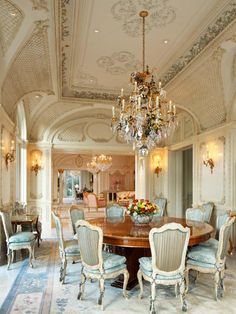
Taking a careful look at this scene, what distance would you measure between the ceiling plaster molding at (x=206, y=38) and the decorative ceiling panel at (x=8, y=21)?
2.67 metres

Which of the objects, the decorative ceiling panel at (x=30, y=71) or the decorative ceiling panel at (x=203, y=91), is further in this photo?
the decorative ceiling panel at (x=203, y=91)

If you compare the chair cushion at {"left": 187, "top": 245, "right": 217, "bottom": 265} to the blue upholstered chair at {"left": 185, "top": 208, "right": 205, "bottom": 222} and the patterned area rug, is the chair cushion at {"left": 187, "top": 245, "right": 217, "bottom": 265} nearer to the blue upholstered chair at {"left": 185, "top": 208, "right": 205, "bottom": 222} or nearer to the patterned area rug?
the patterned area rug

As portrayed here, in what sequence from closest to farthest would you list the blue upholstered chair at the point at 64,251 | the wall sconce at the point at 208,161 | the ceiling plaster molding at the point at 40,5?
the ceiling plaster molding at the point at 40,5, the blue upholstered chair at the point at 64,251, the wall sconce at the point at 208,161

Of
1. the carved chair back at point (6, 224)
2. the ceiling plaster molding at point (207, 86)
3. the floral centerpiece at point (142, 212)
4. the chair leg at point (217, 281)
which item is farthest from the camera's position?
the carved chair back at point (6, 224)

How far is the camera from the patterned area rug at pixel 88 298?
3201mm

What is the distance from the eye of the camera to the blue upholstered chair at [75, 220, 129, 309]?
10.8ft

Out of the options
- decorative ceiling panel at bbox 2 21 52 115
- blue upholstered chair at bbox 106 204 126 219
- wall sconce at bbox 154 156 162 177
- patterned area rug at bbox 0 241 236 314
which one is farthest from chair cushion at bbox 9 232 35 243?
wall sconce at bbox 154 156 162 177

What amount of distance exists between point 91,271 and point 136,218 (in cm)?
120

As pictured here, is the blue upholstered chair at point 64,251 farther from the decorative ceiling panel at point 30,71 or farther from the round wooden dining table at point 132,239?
the decorative ceiling panel at point 30,71

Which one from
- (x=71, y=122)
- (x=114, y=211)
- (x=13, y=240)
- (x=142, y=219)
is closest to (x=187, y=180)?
(x=114, y=211)

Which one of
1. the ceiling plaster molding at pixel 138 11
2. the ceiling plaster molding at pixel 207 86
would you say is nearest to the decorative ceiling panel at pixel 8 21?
the ceiling plaster molding at pixel 138 11

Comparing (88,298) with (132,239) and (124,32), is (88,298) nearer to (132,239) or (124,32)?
(132,239)

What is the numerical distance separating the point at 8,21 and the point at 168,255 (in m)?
3.65

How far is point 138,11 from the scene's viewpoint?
12.2 ft
